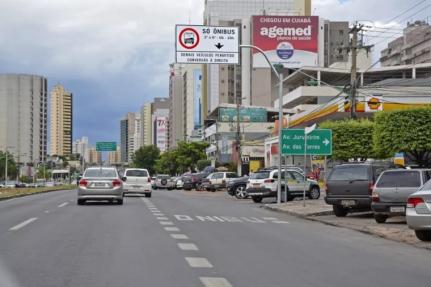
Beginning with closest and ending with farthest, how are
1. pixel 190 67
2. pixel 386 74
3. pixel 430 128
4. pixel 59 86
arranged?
1. pixel 430 128
2. pixel 386 74
3. pixel 190 67
4. pixel 59 86

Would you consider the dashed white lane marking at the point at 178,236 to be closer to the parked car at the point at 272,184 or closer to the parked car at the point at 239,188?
the parked car at the point at 272,184

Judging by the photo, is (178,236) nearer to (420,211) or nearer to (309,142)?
(420,211)

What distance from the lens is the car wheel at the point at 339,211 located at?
2247cm

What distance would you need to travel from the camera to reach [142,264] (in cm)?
1020

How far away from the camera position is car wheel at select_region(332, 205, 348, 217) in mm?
22473

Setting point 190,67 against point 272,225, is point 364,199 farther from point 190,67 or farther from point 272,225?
point 190,67

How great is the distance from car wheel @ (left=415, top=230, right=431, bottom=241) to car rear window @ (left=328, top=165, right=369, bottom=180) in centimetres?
722

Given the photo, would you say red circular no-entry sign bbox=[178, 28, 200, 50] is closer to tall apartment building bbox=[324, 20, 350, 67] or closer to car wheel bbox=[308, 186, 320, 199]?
car wheel bbox=[308, 186, 320, 199]

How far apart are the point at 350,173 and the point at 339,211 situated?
4.96 feet

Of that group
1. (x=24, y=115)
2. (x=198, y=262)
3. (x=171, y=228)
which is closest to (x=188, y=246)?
(x=198, y=262)

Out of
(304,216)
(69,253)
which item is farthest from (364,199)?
(69,253)

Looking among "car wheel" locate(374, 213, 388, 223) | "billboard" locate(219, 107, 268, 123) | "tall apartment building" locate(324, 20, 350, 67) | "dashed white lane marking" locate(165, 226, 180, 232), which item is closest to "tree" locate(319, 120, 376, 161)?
"car wheel" locate(374, 213, 388, 223)

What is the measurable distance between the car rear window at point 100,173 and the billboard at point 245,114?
63249 millimetres

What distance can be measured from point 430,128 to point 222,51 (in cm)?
1128
